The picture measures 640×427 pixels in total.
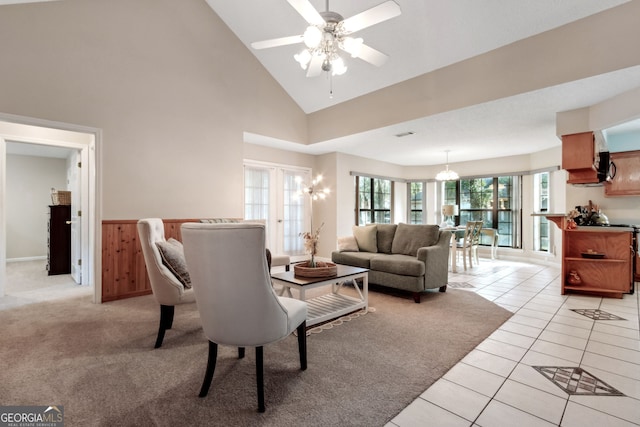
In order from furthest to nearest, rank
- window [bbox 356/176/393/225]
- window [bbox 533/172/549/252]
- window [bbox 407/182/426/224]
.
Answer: window [bbox 407/182/426/224], window [bbox 356/176/393/225], window [bbox 533/172/549/252]

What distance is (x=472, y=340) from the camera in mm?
2576

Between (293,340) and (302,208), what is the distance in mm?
4487

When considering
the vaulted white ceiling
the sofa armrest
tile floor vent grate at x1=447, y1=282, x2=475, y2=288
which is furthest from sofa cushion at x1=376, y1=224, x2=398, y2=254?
the vaulted white ceiling

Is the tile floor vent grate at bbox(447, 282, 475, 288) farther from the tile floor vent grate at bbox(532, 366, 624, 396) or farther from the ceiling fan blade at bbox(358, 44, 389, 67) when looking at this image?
the ceiling fan blade at bbox(358, 44, 389, 67)

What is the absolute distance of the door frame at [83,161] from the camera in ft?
11.4

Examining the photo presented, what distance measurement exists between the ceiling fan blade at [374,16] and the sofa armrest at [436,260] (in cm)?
257

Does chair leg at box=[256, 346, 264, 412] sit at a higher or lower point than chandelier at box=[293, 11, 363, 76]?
lower

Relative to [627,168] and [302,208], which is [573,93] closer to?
[627,168]

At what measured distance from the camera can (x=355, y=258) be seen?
14.2ft

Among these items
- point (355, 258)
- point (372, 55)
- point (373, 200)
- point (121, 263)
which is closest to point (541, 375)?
point (355, 258)

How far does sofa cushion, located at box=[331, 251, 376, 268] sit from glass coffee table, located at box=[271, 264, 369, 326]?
0.70 metres

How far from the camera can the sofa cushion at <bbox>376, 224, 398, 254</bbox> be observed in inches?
185

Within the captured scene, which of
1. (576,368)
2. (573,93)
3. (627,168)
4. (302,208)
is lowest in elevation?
(576,368)

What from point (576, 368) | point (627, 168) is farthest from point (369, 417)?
point (627, 168)
